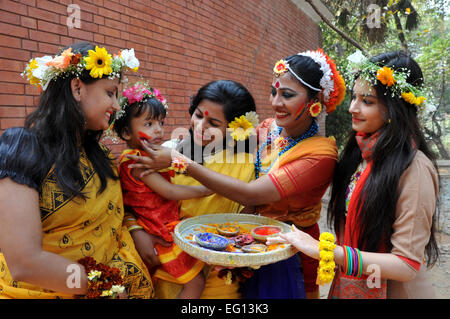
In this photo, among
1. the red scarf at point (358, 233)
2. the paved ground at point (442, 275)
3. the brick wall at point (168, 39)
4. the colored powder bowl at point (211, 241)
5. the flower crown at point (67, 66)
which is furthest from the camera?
the paved ground at point (442, 275)

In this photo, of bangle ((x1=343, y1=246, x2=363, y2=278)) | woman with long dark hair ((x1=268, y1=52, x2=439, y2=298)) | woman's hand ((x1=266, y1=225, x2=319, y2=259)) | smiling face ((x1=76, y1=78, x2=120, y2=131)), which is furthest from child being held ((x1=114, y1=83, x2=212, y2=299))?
bangle ((x1=343, y1=246, x2=363, y2=278))

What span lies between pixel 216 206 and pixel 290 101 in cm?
91

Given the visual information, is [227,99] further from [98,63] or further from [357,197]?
[357,197]

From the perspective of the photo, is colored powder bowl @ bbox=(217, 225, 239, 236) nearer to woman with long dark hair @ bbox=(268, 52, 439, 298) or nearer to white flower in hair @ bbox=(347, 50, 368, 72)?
woman with long dark hair @ bbox=(268, 52, 439, 298)

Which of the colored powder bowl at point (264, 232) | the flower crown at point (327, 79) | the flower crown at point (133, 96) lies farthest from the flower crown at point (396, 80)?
the flower crown at point (133, 96)

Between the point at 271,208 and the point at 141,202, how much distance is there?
91 centimetres

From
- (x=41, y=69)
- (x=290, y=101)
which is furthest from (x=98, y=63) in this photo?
(x=290, y=101)

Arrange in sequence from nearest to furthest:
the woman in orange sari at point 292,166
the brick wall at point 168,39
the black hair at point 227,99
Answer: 1. the woman in orange sari at point 292,166
2. the black hair at point 227,99
3. the brick wall at point 168,39

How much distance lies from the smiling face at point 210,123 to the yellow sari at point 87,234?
0.72m

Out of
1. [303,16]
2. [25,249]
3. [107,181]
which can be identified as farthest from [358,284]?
→ [303,16]

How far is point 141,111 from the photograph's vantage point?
222 centimetres

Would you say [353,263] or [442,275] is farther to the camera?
[442,275]

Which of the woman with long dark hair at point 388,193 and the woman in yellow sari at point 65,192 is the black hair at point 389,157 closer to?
the woman with long dark hair at point 388,193

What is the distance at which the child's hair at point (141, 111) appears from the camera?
2225 mm
